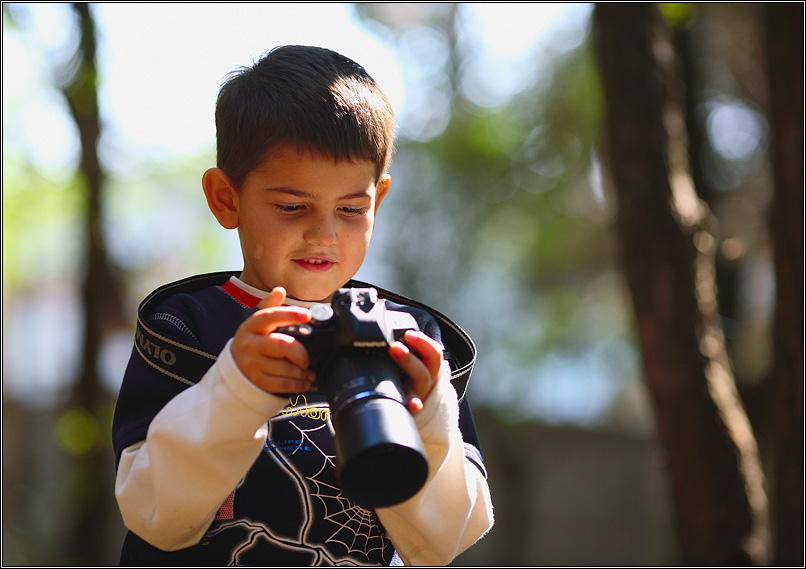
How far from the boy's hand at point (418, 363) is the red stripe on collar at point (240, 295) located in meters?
0.43

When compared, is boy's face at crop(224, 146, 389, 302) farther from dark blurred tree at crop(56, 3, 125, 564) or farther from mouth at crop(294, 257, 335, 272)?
dark blurred tree at crop(56, 3, 125, 564)

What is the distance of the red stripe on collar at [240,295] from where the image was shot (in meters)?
1.60

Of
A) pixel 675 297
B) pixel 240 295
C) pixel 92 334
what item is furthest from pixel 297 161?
pixel 92 334

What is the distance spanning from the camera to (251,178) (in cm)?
155

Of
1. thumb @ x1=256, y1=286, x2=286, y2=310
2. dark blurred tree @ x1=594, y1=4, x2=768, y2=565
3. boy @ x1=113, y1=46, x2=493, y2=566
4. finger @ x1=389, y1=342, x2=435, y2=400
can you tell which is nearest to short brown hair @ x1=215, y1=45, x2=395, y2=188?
boy @ x1=113, y1=46, x2=493, y2=566

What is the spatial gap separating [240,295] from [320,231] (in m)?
0.24

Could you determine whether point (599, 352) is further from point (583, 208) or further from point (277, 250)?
point (277, 250)

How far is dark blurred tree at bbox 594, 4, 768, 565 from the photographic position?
3090 millimetres

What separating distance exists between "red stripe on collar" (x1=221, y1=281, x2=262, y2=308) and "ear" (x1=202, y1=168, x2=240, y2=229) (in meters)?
0.12


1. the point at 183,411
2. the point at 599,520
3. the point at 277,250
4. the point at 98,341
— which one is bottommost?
the point at 599,520

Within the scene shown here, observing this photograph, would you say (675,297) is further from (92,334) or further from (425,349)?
(92,334)

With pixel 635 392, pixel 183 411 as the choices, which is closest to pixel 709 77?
pixel 635 392

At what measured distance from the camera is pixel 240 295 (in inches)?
63.7

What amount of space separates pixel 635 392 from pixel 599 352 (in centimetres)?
91
